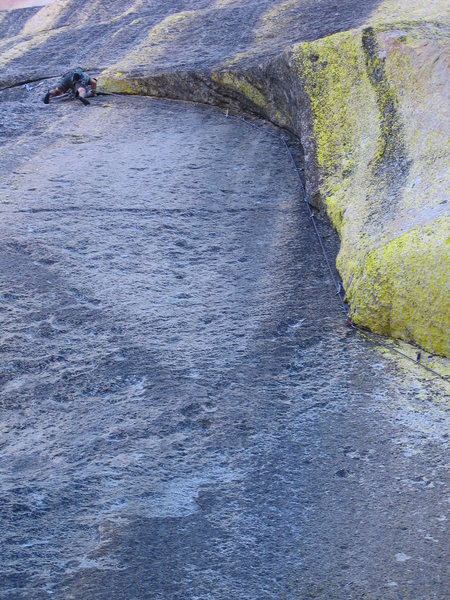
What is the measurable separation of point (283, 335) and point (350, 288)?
30cm

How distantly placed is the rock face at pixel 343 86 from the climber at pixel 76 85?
86 millimetres

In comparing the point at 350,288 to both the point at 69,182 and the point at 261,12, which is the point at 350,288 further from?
the point at 261,12

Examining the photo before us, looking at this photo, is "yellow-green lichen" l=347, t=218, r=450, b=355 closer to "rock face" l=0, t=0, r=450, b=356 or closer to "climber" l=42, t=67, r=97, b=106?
"rock face" l=0, t=0, r=450, b=356

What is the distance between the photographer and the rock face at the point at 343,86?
8.07 feet

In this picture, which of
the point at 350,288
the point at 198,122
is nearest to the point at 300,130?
the point at 198,122

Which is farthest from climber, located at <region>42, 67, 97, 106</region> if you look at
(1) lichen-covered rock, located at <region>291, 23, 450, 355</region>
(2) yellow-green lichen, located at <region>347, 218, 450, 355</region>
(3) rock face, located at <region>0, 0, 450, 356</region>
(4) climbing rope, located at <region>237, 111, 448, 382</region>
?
(2) yellow-green lichen, located at <region>347, 218, 450, 355</region>

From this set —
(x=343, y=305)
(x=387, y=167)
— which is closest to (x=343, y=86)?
(x=387, y=167)

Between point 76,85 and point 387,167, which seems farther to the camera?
point 76,85

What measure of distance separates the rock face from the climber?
9 cm

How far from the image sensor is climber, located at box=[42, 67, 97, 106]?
4587mm

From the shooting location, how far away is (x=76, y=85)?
462cm

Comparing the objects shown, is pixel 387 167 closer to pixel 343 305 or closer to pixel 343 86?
pixel 343 305

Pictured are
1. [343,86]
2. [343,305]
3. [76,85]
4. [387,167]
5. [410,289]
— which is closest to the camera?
[410,289]

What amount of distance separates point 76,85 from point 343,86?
6.30ft
